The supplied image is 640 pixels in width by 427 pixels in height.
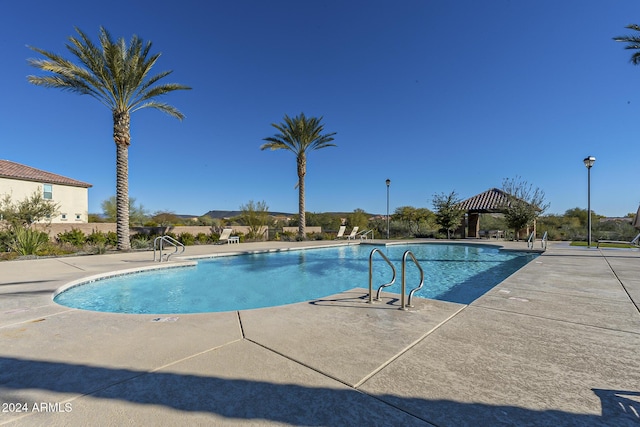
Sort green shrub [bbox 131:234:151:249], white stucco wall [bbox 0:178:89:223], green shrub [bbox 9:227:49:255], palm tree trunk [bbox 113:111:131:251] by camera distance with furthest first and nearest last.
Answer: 1. white stucco wall [bbox 0:178:89:223]
2. green shrub [bbox 131:234:151:249]
3. palm tree trunk [bbox 113:111:131:251]
4. green shrub [bbox 9:227:49:255]

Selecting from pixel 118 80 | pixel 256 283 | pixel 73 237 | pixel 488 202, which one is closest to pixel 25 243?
pixel 73 237

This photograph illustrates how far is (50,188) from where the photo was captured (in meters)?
19.6

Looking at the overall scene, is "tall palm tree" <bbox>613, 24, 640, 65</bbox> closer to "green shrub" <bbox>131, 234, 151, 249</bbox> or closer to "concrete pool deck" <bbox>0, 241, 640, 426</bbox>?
"concrete pool deck" <bbox>0, 241, 640, 426</bbox>

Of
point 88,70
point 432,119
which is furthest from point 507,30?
point 88,70

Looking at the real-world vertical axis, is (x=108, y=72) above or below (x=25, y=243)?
above

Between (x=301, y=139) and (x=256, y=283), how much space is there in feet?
45.7

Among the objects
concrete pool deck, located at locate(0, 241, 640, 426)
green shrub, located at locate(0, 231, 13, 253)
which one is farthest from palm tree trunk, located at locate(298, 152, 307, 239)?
concrete pool deck, located at locate(0, 241, 640, 426)

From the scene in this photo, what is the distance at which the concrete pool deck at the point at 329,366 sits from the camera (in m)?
1.68

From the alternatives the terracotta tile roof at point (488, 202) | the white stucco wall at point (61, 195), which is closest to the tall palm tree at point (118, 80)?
the white stucco wall at point (61, 195)

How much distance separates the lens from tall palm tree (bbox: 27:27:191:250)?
34.8 feet

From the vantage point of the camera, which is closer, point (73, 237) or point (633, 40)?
point (633, 40)

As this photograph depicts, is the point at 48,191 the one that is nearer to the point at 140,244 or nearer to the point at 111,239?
the point at 111,239

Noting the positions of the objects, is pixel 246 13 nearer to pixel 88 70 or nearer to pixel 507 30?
pixel 88 70

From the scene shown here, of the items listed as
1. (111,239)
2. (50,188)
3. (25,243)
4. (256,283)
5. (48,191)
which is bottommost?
(256,283)
